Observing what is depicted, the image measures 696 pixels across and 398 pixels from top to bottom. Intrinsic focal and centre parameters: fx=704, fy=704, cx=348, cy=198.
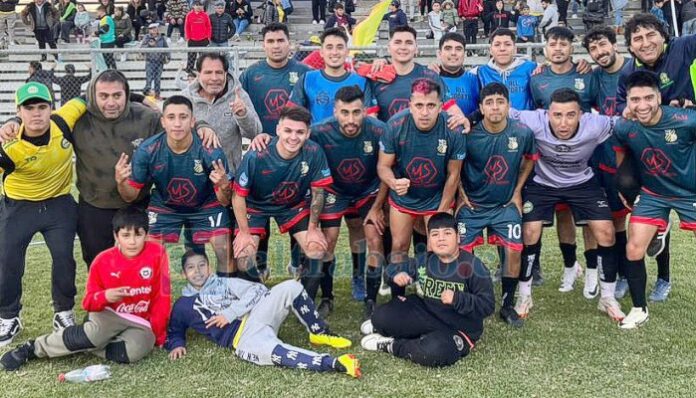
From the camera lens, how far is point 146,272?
16.1 feet

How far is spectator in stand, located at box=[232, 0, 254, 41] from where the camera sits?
18703 mm

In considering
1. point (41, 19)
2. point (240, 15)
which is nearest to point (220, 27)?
point (240, 15)

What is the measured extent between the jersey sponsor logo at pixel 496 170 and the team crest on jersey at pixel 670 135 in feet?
3.80

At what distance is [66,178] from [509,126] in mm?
3418

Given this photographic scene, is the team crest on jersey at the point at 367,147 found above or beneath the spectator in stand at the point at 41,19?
beneath

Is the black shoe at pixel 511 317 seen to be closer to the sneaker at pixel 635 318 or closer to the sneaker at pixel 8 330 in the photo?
the sneaker at pixel 635 318

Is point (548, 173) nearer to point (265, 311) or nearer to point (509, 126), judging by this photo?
point (509, 126)

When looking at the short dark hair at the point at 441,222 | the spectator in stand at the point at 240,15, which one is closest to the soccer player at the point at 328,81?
the short dark hair at the point at 441,222

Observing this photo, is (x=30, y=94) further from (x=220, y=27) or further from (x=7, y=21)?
(x=7, y=21)

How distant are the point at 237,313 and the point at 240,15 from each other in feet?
49.4

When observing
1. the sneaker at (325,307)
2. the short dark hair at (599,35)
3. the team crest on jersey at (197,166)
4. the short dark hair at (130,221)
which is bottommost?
the sneaker at (325,307)

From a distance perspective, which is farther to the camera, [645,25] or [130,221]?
[645,25]

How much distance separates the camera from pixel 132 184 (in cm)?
528

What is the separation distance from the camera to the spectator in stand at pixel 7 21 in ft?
63.3
